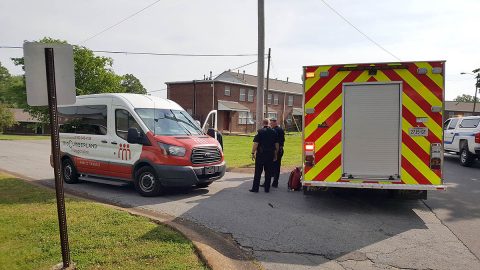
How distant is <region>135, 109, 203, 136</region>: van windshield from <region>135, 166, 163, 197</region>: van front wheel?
2.93 ft

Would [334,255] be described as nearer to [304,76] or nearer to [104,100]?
[304,76]

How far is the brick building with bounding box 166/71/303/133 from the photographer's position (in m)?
48.2

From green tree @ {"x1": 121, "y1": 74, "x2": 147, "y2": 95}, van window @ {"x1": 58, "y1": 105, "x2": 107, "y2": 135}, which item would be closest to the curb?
van window @ {"x1": 58, "y1": 105, "x2": 107, "y2": 135}

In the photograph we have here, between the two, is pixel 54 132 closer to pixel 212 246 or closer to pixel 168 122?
pixel 212 246

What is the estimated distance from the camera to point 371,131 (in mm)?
7527

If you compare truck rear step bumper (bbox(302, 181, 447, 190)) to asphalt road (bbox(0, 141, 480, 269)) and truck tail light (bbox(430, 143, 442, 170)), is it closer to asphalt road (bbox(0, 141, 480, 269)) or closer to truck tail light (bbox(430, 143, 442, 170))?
truck tail light (bbox(430, 143, 442, 170))

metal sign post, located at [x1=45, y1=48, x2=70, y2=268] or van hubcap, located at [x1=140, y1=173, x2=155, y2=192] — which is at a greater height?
metal sign post, located at [x1=45, y1=48, x2=70, y2=268]

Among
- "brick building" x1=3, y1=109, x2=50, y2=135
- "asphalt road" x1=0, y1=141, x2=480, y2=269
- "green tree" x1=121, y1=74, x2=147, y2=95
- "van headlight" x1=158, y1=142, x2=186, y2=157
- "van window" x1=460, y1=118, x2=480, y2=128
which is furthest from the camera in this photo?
"green tree" x1=121, y1=74, x2=147, y2=95

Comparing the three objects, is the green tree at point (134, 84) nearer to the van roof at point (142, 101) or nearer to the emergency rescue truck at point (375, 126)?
the van roof at point (142, 101)

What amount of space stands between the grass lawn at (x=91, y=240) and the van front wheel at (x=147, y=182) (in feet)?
5.17

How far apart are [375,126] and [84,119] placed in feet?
23.2

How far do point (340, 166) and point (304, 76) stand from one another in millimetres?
1850

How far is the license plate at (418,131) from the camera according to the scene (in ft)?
23.8

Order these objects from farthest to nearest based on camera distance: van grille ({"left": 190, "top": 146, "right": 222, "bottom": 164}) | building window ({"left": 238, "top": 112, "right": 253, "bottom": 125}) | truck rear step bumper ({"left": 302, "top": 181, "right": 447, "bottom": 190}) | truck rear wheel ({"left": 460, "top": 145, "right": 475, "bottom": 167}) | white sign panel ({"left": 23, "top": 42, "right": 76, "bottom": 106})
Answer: building window ({"left": 238, "top": 112, "right": 253, "bottom": 125}), truck rear wheel ({"left": 460, "top": 145, "right": 475, "bottom": 167}), van grille ({"left": 190, "top": 146, "right": 222, "bottom": 164}), truck rear step bumper ({"left": 302, "top": 181, "right": 447, "bottom": 190}), white sign panel ({"left": 23, "top": 42, "right": 76, "bottom": 106})
